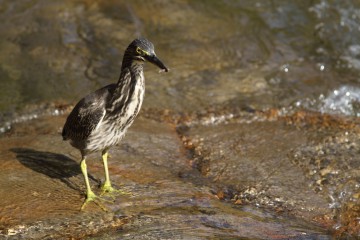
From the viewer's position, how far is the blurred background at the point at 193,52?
9.56 meters

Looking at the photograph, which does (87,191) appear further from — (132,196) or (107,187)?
(132,196)

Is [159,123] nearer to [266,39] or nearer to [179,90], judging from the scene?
[179,90]

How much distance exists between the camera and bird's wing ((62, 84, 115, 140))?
6.34 meters

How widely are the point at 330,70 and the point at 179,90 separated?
7.73 feet

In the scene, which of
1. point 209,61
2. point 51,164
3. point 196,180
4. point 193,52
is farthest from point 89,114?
point 193,52

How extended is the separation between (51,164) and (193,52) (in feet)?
13.8

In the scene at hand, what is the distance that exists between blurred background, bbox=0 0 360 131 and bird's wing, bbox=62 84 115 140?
2.43 meters

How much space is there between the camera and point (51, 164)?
7195 millimetres

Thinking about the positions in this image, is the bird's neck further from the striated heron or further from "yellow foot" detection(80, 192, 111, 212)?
"yellow foot" detection(80, 192, 111, 212)

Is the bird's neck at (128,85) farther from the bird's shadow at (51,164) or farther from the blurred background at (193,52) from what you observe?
the blurred background at (193,52)

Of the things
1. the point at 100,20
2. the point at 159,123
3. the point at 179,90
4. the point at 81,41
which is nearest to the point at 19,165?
the point at 159,123

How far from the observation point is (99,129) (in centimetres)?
634

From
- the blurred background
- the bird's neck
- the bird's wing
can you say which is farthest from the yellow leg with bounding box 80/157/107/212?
the blurred background

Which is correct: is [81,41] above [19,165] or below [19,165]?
above
